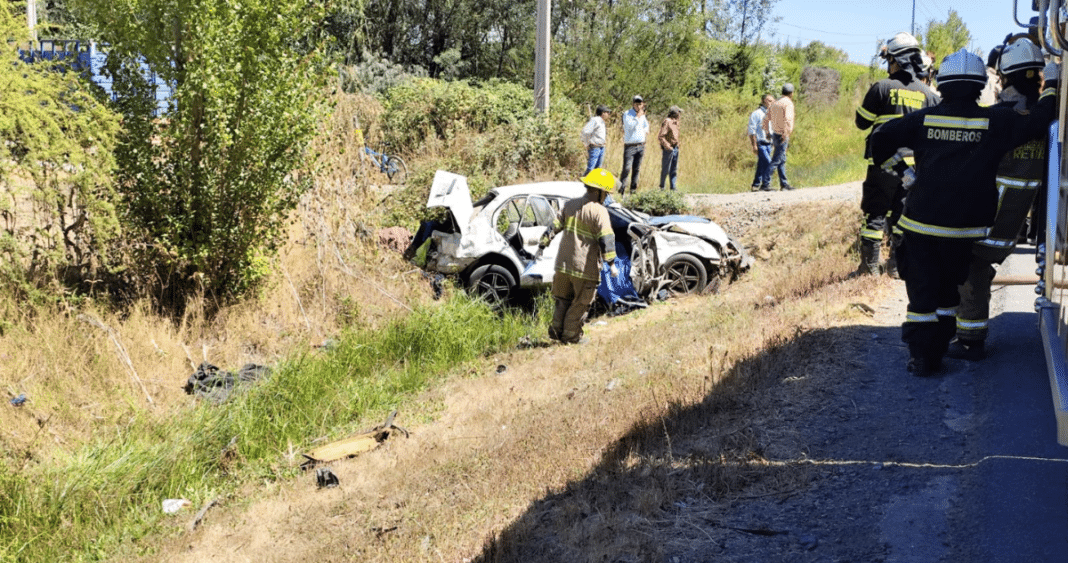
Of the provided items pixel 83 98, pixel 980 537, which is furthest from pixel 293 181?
pixel 980 537

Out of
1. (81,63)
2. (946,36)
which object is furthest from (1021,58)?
(946,36)

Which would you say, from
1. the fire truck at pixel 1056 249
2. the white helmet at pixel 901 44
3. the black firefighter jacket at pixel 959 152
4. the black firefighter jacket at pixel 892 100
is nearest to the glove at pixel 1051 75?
the black firefighter jacket at pixel 959 152

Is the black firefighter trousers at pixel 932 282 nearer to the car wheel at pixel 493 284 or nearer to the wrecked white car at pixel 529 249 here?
the wrecked white car at pixel 529 249

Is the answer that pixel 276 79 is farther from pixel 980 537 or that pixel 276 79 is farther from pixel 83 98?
pixel 980 537

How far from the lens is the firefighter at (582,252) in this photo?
10.3m

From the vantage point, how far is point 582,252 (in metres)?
10.6

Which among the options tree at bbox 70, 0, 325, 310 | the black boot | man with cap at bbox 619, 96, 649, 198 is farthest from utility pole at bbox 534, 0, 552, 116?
the black boot

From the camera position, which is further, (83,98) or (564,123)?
(564,123)

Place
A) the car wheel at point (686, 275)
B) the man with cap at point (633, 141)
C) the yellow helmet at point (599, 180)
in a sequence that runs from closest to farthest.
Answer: the yellow helmet at point (599, 180) → the car wheel at point (686, 275) → the man with cap at point (633, 141)

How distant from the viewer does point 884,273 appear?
953 cm

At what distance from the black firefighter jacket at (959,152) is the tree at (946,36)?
3390 centimetres

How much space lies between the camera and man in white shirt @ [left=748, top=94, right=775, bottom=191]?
1756cm

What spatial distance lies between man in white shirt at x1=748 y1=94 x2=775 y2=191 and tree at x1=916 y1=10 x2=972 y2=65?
22.1m

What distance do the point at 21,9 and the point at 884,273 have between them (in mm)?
9368
